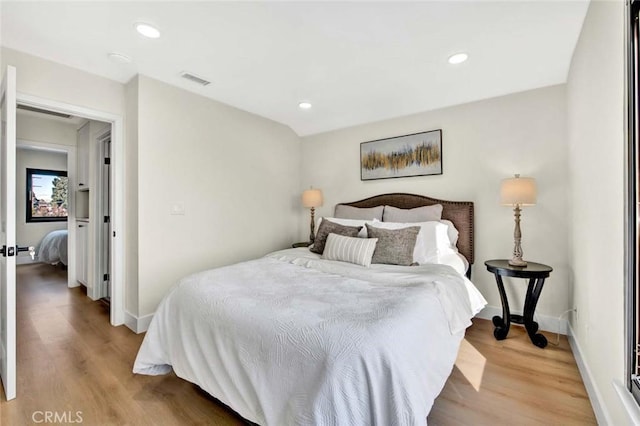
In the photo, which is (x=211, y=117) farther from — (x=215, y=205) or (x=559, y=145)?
(x=559, y=145)

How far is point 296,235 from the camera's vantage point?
15.2ft

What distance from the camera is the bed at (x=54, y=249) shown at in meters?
5.45

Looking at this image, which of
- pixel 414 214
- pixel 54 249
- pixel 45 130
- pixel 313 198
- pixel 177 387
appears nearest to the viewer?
pixel 177 387

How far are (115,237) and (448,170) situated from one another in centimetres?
364

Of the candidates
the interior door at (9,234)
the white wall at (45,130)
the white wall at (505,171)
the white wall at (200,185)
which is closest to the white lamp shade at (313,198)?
the white wall at (200,185)

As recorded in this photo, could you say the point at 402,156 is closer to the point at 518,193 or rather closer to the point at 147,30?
the point at 518,193

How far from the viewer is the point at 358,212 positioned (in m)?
3.70

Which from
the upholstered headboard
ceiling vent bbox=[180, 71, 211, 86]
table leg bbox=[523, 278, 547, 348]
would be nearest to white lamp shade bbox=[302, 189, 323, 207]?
the upholstered headboard

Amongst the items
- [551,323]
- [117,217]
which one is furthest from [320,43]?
[551,323]

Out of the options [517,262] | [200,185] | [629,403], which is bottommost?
[629,403]

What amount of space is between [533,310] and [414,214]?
135cm

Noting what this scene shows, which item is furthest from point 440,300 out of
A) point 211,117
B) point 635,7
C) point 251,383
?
point 211,117

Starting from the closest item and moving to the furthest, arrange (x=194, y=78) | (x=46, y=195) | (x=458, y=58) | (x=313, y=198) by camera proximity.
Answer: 1. (x=458, y=58)
2. (x=194, y=78)
3. (x=313, y=198)
4. (x=46, y=195)

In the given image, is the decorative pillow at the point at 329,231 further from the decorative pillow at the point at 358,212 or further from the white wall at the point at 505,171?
the white wall at the point at 505,171
